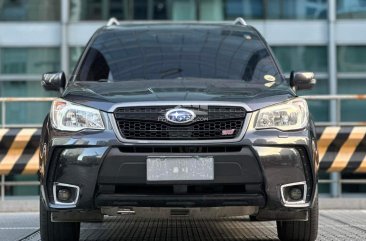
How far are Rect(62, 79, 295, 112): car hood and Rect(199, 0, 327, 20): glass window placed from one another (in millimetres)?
13853

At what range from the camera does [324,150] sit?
8.52 metres

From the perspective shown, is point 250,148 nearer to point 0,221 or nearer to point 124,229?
point 124,229

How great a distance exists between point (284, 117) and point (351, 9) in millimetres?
15200

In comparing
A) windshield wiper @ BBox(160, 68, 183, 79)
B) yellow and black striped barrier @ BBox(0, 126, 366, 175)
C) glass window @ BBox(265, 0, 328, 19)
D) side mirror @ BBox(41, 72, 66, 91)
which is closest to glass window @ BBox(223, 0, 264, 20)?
glass window @ BBox(265, 0, 328, 19)

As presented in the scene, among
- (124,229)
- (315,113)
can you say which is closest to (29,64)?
(315,113)

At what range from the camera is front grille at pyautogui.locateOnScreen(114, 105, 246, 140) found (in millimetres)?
4578

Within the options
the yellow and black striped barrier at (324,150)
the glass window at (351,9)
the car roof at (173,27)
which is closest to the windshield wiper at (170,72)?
the car roof at (173,27)

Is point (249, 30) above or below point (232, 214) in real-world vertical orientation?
above

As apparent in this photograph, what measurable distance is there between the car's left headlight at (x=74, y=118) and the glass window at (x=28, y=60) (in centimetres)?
1430

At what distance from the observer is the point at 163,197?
4480 mm

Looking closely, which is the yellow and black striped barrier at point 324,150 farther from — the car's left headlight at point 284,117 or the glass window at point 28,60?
the glass window at point 28,60

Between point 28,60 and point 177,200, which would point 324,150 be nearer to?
point 177,200

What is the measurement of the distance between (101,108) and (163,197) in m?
0.76

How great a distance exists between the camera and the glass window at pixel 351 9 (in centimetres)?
1891
